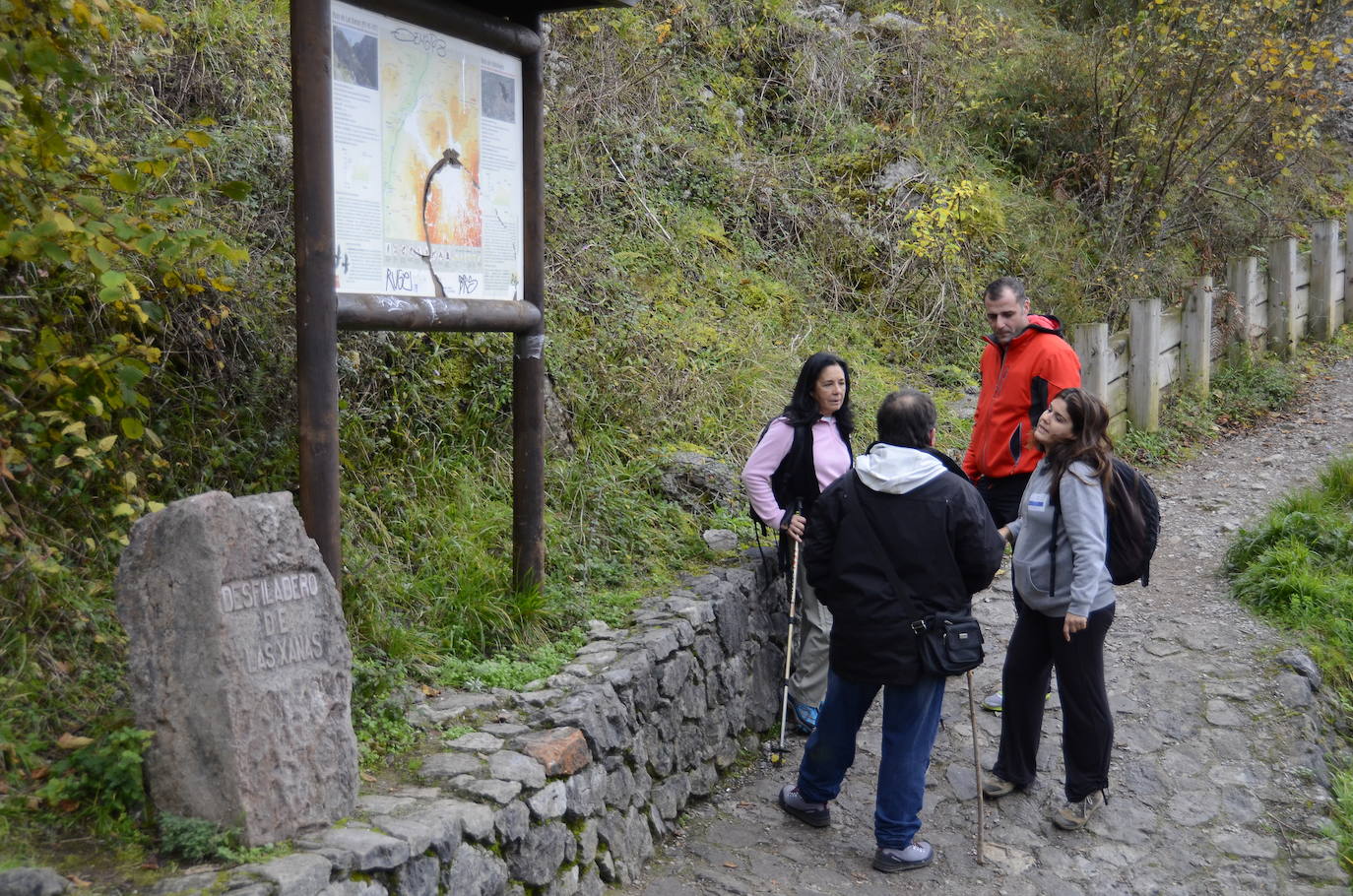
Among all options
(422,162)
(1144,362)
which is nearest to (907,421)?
(422,162)

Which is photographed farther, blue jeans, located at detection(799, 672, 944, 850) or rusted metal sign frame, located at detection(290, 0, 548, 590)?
blue jeans, located at detection(799, 672, 944, 850)

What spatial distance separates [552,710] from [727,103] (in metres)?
8.13

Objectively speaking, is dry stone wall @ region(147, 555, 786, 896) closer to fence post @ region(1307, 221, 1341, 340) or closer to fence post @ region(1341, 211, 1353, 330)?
fence post @ region(1307, 221, 1341, 340)

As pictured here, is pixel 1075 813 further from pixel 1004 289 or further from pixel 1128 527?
pixel 1004 289

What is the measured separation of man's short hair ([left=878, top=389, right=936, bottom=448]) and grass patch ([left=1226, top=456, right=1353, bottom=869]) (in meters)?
3.52

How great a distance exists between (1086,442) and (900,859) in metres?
1.92

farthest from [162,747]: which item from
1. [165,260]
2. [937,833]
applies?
[937,833]

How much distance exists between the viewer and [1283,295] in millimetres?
12023

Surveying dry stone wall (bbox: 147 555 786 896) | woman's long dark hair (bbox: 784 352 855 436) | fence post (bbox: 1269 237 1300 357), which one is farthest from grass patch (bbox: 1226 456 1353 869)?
fence post (bbox: 1269 237 1300 357)

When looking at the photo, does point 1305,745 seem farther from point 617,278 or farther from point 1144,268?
point 1144,268

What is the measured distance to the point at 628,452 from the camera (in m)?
6.38

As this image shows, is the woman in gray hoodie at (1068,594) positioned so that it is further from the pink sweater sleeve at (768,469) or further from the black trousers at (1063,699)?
the pink sweater sleeve at (768,469)

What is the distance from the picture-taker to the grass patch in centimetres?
637

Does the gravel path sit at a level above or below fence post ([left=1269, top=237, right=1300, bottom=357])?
below
